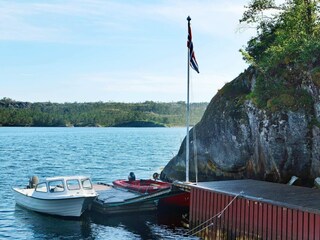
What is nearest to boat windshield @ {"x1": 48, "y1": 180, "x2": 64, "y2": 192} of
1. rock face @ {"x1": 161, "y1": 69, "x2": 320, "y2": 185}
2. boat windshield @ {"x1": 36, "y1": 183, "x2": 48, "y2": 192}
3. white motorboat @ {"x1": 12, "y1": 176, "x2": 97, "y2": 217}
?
white motorboat @ {"x1": 12, "y1": 176, "x2": 97, "y2": 217}

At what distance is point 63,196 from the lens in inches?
1120

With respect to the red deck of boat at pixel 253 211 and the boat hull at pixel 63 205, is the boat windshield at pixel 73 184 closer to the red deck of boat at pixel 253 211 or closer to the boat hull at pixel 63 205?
the boat hull at pixel 63 205

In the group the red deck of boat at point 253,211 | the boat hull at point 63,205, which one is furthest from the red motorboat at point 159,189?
the red deck of boat at point 253,211

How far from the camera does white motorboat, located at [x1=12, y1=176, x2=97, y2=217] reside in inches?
1124

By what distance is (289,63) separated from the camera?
28.2m

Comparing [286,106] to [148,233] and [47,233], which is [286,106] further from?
[47,233]

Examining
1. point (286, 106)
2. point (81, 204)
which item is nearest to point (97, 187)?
point (81, 204)

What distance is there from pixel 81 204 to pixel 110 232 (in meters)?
3.72

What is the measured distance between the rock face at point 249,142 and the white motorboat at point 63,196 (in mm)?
9515

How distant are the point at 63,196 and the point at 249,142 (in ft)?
44.7

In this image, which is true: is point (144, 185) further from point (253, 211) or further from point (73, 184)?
point (253, 211)

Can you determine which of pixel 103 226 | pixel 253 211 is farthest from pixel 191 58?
pixel 103 226

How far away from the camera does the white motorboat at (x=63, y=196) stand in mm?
28547

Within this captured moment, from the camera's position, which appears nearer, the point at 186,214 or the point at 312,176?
the point at 312,176
